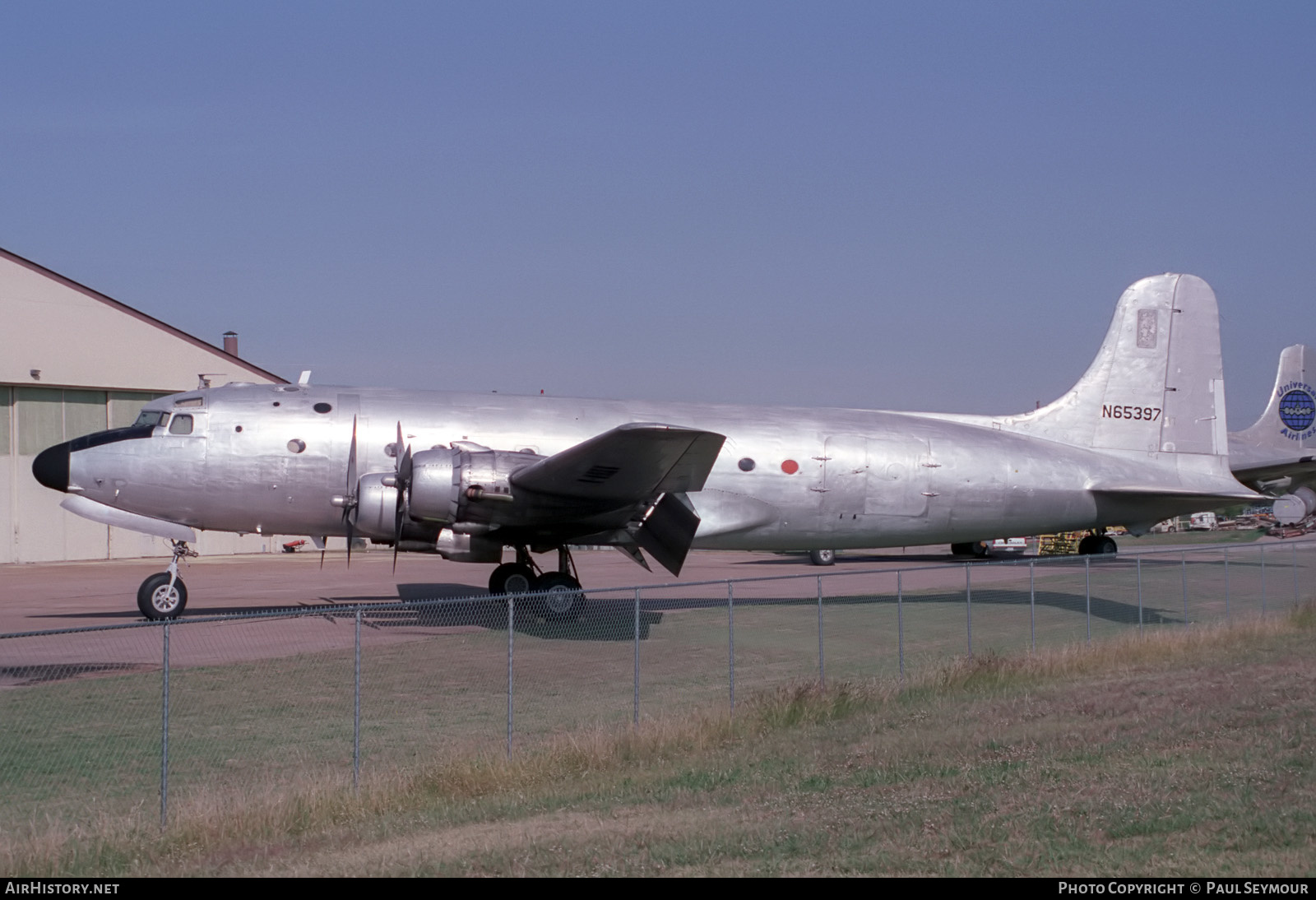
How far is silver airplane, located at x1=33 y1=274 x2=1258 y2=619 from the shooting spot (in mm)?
18422

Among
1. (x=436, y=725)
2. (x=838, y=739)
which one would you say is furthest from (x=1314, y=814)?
(x=436, y=725)

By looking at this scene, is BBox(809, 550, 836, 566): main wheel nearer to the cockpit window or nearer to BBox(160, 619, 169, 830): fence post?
the cockpit window

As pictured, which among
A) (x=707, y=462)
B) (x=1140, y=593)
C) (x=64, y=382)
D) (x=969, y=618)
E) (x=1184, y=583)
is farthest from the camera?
(x=64, y=382)

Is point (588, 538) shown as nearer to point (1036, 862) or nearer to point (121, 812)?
point (121, 812)

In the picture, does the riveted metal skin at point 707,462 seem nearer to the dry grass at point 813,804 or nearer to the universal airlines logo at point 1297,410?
the dry grass at point 813,804

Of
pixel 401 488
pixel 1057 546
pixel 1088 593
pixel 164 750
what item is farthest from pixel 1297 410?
pixel 164 750

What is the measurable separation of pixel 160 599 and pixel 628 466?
8.02 metres

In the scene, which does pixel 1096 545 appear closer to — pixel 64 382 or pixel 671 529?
pixel 671 529

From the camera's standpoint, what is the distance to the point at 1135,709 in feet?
41.8

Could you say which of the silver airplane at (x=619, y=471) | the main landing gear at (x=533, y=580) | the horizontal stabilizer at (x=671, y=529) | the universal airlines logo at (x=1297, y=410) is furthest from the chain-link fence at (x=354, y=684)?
the universal airlines logo at (x=1297, y=410)

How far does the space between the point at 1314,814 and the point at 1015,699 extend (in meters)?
5.94

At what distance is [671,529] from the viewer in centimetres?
1938

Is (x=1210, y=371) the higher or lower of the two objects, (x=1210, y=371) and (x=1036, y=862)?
the higher

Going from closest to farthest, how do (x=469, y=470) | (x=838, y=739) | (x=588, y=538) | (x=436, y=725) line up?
(x=436, y=725) → (x=838, y=739) → (x=469, y=470) → (x=588, y=538)
